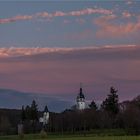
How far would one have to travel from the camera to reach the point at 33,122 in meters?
164

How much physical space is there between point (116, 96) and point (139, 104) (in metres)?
8.13

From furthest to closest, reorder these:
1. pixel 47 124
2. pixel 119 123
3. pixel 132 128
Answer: pixel 47 124 → pixel 119 123 → pixel 132 128

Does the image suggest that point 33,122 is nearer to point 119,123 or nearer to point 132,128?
point 119,123

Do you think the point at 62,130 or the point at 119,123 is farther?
the point at 62,130

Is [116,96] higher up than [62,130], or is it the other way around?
[116,96]

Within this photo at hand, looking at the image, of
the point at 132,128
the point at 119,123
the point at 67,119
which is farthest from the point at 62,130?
the point at 132,128

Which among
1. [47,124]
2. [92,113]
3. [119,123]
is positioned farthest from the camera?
[47,124]

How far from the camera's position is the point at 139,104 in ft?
509

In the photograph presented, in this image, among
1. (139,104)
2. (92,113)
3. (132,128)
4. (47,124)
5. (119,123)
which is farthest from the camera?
(47,124)

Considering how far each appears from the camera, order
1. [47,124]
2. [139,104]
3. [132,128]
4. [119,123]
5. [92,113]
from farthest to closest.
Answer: [47,124] < [139,104] < [92,113] < [119,123] < [132,128]

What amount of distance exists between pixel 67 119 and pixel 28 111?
2244 cm

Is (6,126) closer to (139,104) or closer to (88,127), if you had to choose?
(88,127)

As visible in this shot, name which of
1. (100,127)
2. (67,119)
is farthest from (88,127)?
(67,119)

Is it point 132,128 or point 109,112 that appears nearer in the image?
point 132,128
